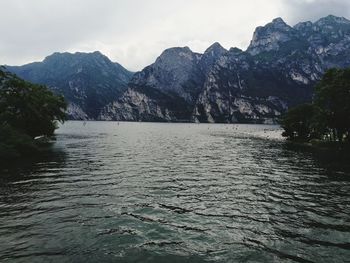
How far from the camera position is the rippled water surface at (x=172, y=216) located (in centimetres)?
1748

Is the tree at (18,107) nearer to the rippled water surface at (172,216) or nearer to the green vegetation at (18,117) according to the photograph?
the green vegetation at (18,117)

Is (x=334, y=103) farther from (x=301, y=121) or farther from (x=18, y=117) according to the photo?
(x=18, y=117)

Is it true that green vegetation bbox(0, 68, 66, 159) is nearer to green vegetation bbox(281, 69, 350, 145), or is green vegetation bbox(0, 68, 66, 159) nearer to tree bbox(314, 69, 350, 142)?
green vegetation bbox(281, 69, 350, 145)

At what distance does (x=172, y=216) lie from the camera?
23.9 m

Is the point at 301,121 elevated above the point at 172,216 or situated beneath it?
elevated above

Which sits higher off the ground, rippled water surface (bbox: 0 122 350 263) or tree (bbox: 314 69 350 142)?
tree (bbox: 314 69 350 142)

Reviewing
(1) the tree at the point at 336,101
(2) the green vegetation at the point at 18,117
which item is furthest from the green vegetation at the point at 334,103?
(2) the green vegetation at the point at 18,117

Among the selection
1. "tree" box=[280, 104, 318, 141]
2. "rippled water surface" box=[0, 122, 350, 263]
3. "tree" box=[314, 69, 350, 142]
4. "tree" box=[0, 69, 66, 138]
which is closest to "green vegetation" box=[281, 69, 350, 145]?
"tree" box=[314, 69, 350, 142]

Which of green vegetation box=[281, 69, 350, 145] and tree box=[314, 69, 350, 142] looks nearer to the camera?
tree box=[314, 69, 350, 142]

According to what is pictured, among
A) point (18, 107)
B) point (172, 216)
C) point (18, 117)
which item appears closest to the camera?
point (172, 216)

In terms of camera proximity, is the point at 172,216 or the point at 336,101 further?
the point at 336,101

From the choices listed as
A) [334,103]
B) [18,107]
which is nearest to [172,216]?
[18,107]

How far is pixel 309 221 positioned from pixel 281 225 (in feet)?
8.78

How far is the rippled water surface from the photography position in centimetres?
1748
